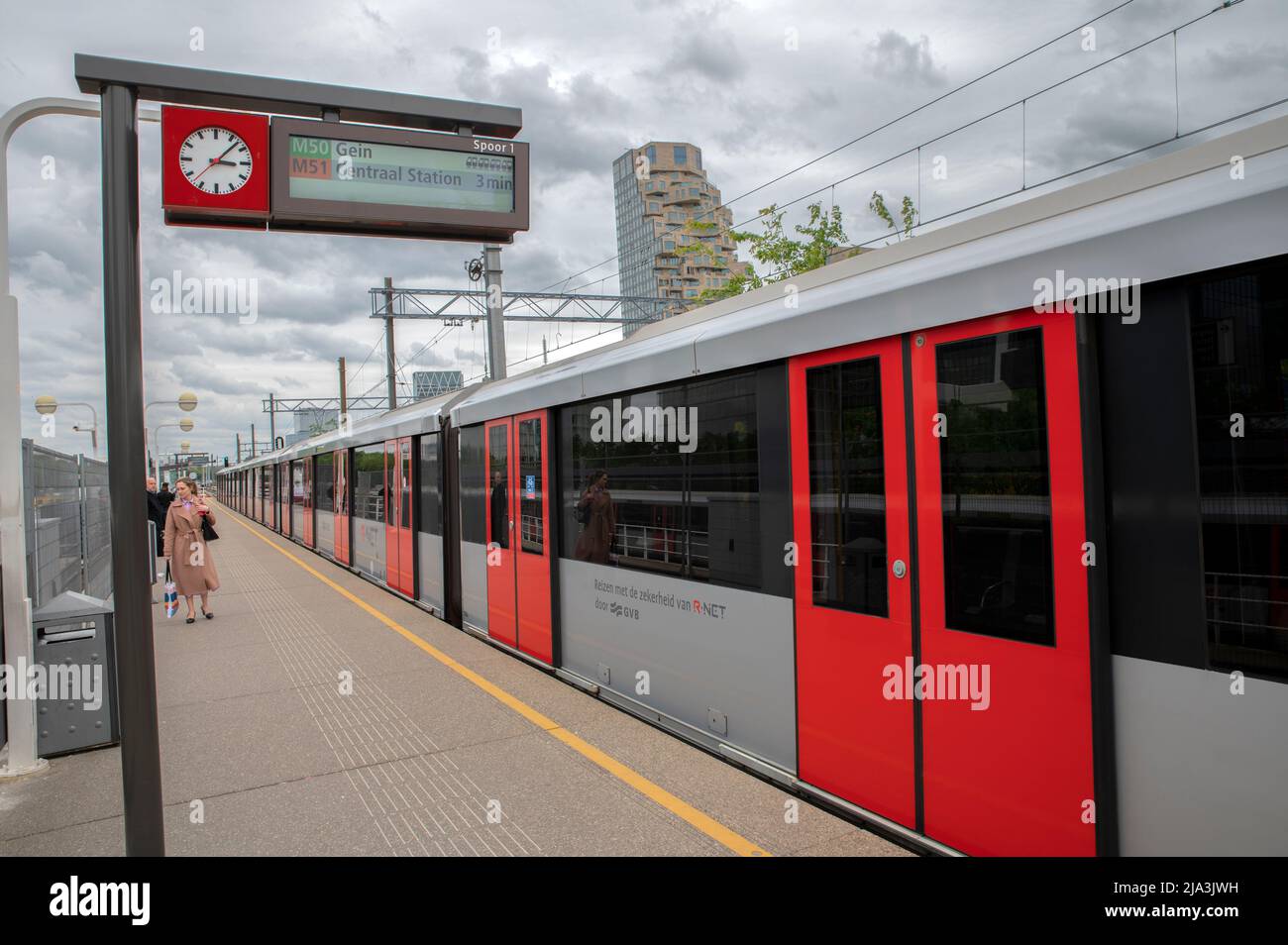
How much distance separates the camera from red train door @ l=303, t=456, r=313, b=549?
2239 centimetres

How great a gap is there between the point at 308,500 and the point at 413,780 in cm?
1947

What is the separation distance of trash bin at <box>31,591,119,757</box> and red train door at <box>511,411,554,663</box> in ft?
11.2

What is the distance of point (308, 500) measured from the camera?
23.0 meters

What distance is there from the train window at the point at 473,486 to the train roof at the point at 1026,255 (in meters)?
4.31

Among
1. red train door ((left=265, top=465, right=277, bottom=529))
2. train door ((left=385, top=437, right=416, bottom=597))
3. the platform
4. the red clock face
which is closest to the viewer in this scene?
the red clock face

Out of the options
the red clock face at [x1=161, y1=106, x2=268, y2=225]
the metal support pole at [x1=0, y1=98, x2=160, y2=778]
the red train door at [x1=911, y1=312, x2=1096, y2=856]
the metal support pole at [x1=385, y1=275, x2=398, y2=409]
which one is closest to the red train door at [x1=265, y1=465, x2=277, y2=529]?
the metal support pole at [x1=385, y1=275, x2=398, y2=409]

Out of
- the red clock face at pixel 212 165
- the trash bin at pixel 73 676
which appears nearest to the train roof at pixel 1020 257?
the red clock face at pixel 212 165

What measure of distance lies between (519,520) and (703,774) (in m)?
3.90

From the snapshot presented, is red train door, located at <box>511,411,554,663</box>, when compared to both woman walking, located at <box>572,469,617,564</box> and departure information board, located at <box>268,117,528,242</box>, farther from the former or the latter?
departure information board, located at <box>268,117,528,242</box>

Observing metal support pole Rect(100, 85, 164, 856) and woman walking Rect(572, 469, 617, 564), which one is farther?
woman walking Rect(572, 469, 617, 564)

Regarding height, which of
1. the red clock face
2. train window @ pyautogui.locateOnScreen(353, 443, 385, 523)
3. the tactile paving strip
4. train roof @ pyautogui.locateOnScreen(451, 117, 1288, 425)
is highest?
the red clock face

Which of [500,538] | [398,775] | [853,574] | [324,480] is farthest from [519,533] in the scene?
[324,480]
